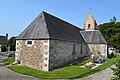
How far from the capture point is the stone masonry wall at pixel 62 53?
60.4 feet

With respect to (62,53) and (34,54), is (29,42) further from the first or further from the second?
(62,53)

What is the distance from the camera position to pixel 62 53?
68.5 feet

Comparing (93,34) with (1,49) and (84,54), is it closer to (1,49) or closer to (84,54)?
(84,54)

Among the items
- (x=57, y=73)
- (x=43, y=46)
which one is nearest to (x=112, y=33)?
(x=43, y=46)

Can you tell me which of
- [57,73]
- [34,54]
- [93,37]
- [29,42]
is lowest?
[57,73]

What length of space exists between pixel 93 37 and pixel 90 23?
4782 millimetres

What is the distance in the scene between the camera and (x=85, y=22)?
37.3 metres

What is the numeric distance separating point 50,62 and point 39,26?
4.86m

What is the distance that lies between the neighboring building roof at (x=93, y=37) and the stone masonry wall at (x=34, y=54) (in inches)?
632

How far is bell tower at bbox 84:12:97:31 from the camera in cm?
3628

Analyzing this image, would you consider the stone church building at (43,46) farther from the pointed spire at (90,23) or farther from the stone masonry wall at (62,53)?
the pointed spire at (90,23)

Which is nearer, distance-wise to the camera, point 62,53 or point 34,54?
point 34,54

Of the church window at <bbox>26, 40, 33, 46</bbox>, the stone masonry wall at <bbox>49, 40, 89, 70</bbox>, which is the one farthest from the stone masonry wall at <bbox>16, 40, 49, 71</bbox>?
the stone masonry wall at <bbox>49, 40, 89, 70</bbox>

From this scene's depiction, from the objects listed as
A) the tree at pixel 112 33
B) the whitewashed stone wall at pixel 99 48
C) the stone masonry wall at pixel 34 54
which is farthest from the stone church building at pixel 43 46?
the tree at pixel 112 33
